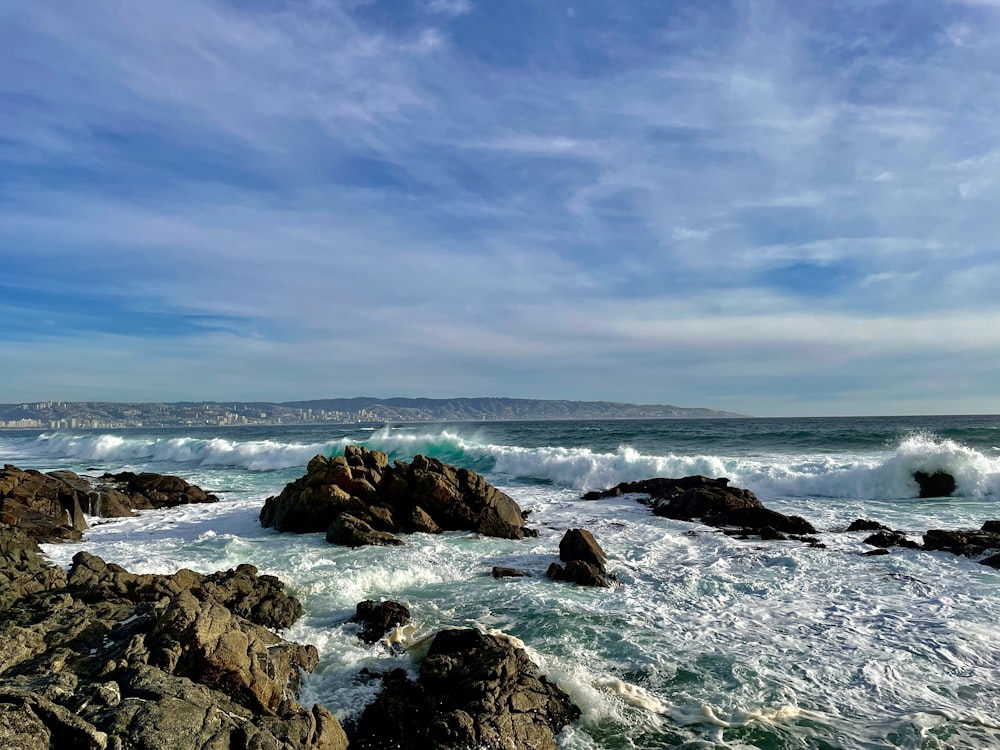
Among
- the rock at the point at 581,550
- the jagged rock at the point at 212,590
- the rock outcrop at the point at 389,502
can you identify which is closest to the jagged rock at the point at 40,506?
the rock outcrop at the point at 389,502

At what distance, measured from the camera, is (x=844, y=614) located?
9766 mm

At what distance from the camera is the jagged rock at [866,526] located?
53.0 ft

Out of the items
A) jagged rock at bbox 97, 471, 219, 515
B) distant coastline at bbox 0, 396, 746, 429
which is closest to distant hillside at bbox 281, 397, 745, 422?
distant coastline at bbox 0, 396, 746, 429

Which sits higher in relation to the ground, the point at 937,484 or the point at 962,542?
the point at 937,484

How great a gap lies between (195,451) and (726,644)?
160 ft

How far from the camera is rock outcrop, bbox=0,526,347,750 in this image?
4387 millimetres

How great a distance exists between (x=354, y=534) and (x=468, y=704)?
29.7 feet

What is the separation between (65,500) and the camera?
678 inches

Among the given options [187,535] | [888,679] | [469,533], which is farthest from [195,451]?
[888,679]

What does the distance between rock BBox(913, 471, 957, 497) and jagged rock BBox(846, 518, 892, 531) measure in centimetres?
799

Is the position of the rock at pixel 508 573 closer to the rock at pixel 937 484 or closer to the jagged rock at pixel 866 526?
the jagged rock at pixel 866 526

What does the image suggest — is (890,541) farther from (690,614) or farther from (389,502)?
(389,502)

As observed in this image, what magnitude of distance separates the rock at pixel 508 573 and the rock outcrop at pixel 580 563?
493 millimetres

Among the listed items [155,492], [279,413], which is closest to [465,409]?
[279,413]
